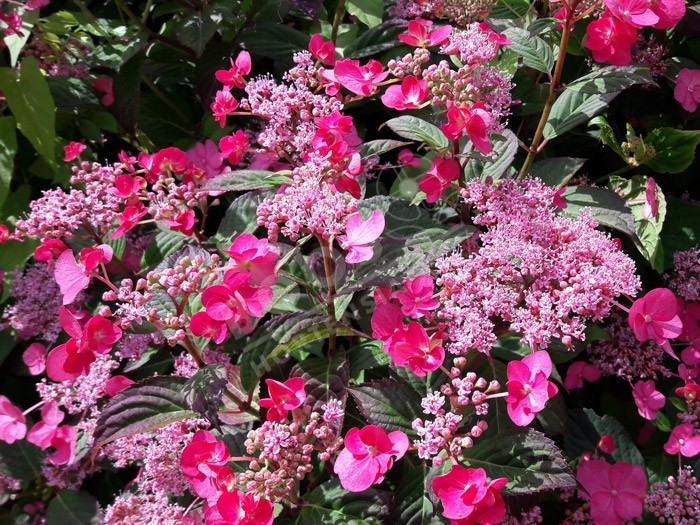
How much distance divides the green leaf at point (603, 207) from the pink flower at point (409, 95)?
35 cm

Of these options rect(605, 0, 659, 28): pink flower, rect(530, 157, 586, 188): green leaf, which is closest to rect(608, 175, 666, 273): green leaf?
rect(530, 157, 586, 188): green leaf

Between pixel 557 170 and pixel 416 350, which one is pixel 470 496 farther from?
pixel 557 170

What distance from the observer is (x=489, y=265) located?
100 cm

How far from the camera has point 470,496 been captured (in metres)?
0.86

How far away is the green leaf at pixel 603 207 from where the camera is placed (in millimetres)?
1154

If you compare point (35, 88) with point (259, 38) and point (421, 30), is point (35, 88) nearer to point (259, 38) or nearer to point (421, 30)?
point (259, 38)

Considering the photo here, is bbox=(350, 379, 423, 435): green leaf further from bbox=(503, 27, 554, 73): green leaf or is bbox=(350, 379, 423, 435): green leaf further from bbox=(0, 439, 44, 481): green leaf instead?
bbox=(0, 439, 44, 481): green leaf

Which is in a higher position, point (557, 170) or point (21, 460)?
point (557, 170)

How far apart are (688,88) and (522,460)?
86 centimetres

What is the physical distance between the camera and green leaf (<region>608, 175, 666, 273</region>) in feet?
3.90

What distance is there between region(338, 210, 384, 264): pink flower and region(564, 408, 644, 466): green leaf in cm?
61

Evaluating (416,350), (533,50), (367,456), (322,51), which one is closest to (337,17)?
(322,51)

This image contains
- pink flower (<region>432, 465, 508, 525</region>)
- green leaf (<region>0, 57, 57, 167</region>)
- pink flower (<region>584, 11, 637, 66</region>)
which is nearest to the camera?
pink flower (<region>432, 465, 508, 525</region>)

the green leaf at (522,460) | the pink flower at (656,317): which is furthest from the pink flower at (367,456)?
the pink flower at (656,317)
